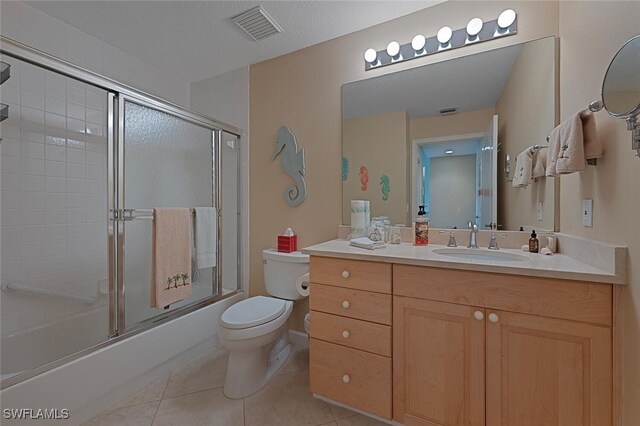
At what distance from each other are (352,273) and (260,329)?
2.16 ft

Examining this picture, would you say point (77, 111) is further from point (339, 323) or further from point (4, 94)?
point (339, 323)

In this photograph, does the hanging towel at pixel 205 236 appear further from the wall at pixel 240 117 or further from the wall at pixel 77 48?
the wall at pixel 77 48

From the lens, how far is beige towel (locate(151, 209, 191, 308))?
1677mm

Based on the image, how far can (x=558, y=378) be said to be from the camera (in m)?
1.00

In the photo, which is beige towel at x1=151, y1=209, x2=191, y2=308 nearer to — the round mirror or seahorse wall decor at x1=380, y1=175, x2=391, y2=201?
seahorse wall decor at x1=380, y1=175, x2=391, y2=201

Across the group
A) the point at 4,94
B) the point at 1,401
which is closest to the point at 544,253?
the point at 1,401

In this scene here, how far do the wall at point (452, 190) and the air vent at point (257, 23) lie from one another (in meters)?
1.40

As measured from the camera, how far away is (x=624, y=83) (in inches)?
32.9

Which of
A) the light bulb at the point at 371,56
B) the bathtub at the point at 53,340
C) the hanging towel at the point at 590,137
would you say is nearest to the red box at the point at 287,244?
the bathtub at the point at 53,340

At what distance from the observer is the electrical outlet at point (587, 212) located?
112 cm

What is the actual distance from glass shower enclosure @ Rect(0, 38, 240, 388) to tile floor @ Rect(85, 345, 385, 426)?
0.38 metres

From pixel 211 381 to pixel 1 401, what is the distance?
3.02 feet

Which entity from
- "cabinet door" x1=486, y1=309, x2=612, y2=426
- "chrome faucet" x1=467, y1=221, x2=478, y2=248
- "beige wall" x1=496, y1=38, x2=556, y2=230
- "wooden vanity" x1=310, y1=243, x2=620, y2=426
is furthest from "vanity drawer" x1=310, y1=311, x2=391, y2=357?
"beige wall" x1=496, y1=38, x2=556, y2=230

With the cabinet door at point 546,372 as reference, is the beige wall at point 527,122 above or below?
above
